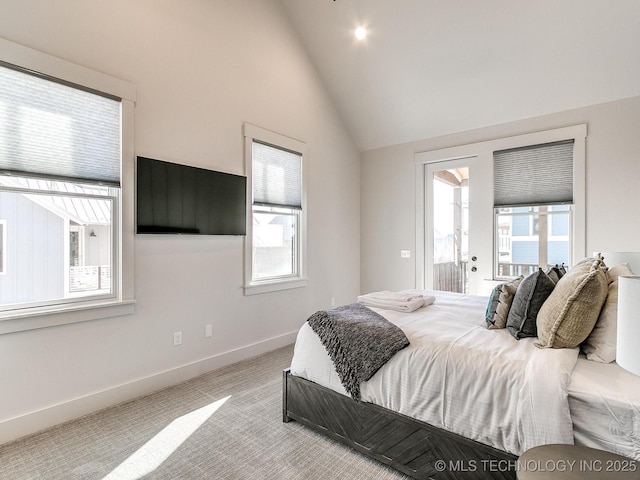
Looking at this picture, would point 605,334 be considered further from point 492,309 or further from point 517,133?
point 517,133

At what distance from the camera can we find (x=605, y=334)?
158cm

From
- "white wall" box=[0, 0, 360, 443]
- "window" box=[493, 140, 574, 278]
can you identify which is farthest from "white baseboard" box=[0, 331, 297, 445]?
"window" box=[493, 140, 574, 278]

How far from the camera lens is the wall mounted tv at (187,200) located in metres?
2.80

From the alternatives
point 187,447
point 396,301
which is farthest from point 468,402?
point 187,447

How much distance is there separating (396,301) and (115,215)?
231 cm

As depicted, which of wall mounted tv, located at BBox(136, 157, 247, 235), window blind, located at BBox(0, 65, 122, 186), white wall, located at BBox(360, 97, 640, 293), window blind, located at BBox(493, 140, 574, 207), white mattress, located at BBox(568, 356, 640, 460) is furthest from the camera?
window blind, located at BBox(493, 140, 574, 207)

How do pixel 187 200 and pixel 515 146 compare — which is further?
pixel 515 146

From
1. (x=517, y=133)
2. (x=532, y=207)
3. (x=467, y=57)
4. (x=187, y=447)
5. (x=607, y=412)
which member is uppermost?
(x=467, y=57)

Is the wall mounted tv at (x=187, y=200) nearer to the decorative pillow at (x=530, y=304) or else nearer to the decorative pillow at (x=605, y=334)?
the decorative pillow at (x=530, y=304)

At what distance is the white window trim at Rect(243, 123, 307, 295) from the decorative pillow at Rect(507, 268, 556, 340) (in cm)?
253

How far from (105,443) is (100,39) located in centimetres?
283

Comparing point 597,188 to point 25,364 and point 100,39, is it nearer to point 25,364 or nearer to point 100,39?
point 100,39

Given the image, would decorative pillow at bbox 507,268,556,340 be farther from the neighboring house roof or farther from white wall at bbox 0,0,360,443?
the neighboring house roof

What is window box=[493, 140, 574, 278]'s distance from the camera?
3.80 m
